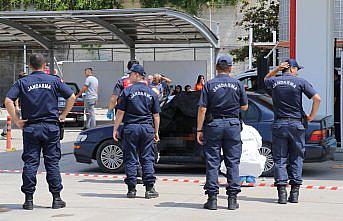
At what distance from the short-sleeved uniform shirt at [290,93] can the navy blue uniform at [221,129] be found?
752 millimetres

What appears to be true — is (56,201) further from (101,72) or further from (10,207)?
(101,72)

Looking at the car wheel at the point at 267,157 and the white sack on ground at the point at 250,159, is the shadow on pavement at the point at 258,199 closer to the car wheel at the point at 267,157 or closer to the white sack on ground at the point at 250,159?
the white sack on ground at the point at 250,159

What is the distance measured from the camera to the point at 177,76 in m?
28.5

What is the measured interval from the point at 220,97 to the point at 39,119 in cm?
230

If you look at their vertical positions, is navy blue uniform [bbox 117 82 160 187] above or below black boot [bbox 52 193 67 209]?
above

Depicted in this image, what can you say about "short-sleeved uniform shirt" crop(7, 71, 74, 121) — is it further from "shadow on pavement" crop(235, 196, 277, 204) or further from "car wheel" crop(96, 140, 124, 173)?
"car wheel" crop(96, 140, 124, 173)

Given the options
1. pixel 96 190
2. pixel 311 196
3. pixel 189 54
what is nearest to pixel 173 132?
pixel 96 190

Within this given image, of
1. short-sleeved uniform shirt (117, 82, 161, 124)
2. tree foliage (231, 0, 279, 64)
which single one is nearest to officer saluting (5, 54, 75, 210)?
short-sleeved uniform shirt (117, 82, 161, 124)

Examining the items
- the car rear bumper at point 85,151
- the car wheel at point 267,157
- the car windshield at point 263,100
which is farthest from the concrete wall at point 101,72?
the car wheel at point 267,157

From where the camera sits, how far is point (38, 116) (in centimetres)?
898

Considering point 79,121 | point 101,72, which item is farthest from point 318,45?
point 101,72

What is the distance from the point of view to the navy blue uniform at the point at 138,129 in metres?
9.84

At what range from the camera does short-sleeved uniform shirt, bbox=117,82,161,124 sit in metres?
9.85

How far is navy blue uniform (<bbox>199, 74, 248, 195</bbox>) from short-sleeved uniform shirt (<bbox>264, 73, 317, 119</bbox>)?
75cm
